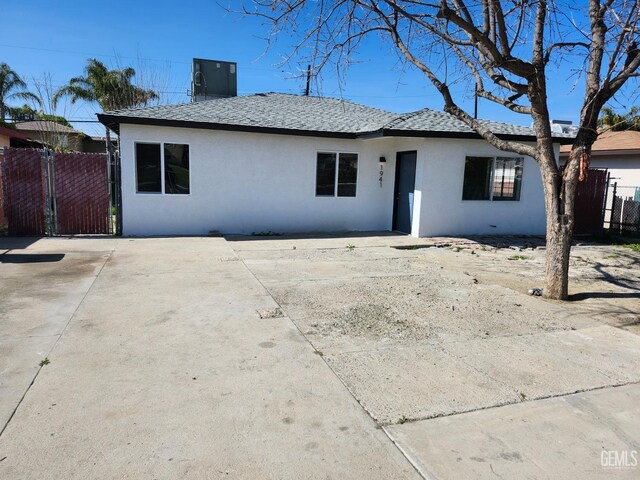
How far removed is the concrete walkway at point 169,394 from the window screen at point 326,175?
23.9 feet

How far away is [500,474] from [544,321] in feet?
11.2

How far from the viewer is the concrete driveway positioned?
2.74m

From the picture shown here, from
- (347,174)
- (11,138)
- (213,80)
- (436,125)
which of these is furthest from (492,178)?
(11,138)

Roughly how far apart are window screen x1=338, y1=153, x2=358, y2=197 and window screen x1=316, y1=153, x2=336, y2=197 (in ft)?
0.71

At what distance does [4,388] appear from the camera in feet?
11.2

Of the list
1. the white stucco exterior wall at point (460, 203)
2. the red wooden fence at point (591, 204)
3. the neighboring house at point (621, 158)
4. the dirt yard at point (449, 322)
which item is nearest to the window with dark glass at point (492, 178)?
the white stucco exterior wall at point (460, 203)

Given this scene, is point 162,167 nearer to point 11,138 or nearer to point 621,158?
point 11,138

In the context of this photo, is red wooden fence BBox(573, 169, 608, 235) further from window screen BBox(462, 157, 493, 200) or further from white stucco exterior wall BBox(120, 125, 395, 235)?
white stucco exterior wall BBox(120, 125, 395, 235)

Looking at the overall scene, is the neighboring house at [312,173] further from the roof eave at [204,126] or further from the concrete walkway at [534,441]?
the concrete walkway at [534,441]

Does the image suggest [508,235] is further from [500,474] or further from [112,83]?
[112,83]

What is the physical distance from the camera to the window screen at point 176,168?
11.5 metres

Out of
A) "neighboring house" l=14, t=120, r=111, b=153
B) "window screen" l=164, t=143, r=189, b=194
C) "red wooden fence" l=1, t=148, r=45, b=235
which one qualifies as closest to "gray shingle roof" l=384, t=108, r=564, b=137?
"window screen" l=164, t=143, r=189, b=194

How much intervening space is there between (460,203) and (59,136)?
882 inches

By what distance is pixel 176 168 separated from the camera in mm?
11641
